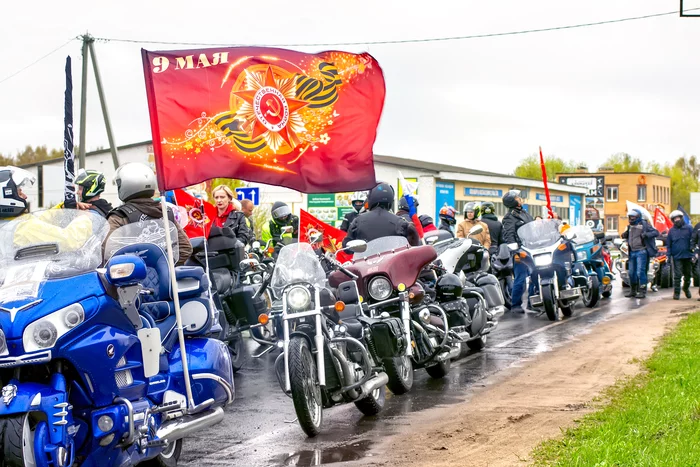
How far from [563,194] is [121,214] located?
68.8 metres

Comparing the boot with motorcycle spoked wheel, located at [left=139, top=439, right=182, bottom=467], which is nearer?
motorcycle spoked wheel, located at [left=139, top=439, right=182, bottom=467]

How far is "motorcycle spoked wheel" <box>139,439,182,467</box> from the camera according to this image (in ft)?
21.4

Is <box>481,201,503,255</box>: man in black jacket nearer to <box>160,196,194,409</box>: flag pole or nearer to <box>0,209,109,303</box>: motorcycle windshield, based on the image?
<box>160,196,194,409</box>: flag pole

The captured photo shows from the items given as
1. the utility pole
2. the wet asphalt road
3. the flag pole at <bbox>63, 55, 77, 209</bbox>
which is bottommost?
the wet asphalt road

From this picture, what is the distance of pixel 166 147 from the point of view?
6867 mm

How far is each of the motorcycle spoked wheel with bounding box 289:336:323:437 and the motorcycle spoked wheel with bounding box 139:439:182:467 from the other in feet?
3.09

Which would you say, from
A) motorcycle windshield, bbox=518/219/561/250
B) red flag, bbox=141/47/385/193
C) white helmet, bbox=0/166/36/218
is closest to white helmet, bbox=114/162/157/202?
red flag, bbox=141/47/385/193


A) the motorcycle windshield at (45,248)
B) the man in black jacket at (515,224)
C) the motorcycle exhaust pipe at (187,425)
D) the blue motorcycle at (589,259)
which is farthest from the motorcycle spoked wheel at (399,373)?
the blue motorcycle at (589,259)

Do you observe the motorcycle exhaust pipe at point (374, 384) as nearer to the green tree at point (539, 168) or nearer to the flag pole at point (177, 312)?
the flag pole at point (177, 312)

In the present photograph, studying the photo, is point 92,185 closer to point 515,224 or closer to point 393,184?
point 515,224

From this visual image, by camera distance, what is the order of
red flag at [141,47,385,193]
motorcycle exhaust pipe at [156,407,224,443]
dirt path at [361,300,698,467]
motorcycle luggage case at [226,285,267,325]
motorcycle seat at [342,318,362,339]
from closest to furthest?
motorcycle exhaust pipe at [156,407,224,443] → dirt path at [361,300,698,467] → red flag at [141,47,385,193] → motorcycle seat at [342,318,362,339] → motorcycle luggage case at [226,285,267,325]

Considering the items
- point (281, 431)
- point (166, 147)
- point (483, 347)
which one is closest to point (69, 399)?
point (166, 147)

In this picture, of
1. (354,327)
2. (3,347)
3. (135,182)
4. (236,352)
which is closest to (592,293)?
(236,352)

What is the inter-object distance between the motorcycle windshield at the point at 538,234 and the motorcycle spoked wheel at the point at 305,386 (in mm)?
10765
